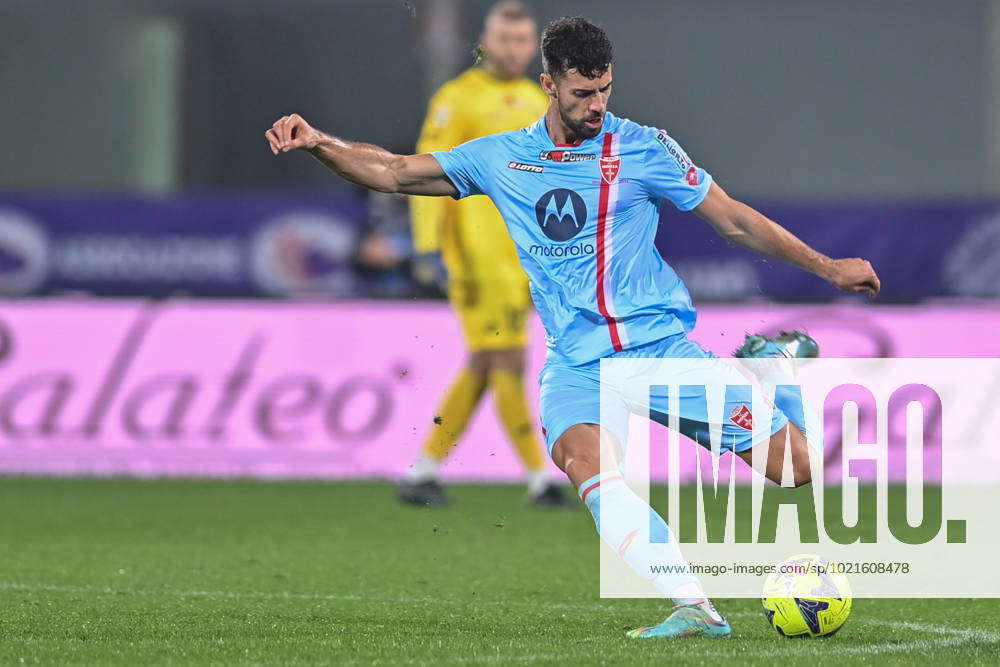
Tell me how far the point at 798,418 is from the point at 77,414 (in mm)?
6988

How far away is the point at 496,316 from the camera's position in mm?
11039

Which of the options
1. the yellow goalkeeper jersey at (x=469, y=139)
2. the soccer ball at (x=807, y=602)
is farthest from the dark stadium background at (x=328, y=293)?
the yellow goalkeeper jersey at (x=469, y=139)

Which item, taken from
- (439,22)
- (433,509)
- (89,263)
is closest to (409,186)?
(433,509)

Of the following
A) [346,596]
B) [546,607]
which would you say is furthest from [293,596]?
[546,607]

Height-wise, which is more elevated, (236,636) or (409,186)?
(409,186)

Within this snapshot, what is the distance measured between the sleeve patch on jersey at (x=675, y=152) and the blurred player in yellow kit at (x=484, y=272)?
14.4 ft

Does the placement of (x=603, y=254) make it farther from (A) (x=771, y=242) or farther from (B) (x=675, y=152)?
(A) (x=771, y=242)

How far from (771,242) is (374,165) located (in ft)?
4.47

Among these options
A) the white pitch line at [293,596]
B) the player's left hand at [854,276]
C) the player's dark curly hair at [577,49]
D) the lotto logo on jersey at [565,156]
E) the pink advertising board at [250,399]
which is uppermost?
the player's dark curly hair at [577,49]

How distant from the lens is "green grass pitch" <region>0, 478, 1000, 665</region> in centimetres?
596

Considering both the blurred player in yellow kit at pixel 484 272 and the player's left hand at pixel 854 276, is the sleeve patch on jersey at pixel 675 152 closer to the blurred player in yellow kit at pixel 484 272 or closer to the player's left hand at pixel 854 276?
the player's left hand at pixel 854 276

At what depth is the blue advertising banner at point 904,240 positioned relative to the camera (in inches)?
626

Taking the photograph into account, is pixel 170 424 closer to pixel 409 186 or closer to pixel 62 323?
pixel 62 323

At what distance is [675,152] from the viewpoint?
6.41 meters
